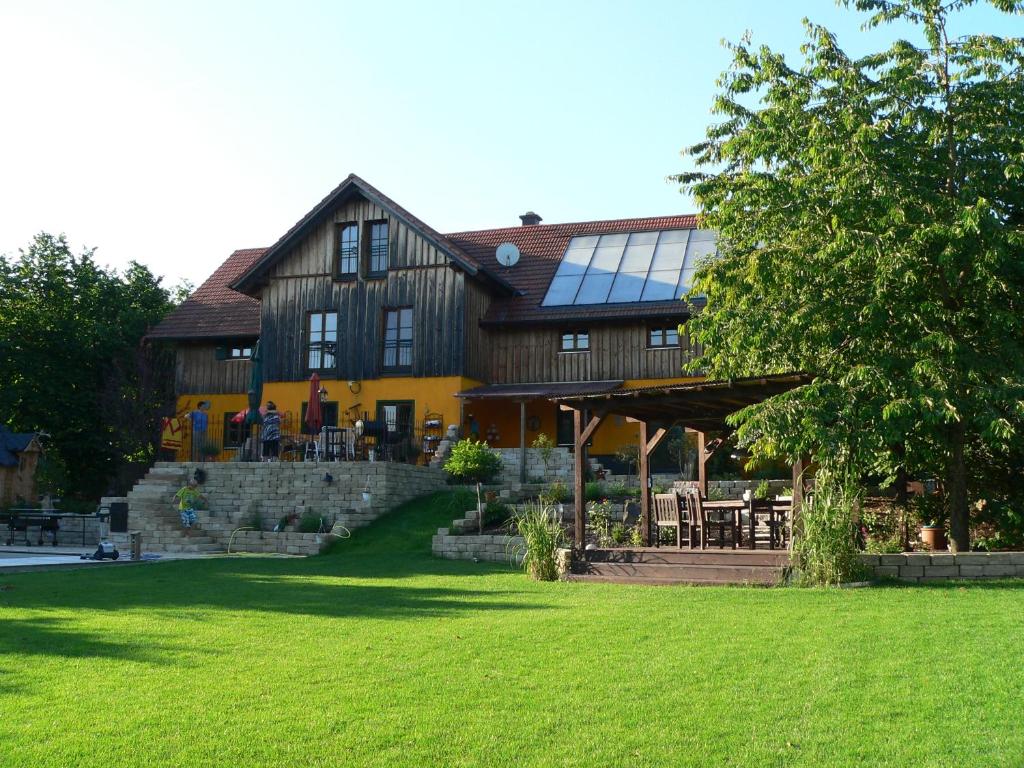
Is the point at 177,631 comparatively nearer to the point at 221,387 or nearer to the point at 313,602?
the point at 313,602

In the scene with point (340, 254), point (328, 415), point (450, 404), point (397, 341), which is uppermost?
point (340, 254)

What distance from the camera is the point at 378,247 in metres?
29.6

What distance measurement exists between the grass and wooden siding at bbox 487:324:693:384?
16.2 metres

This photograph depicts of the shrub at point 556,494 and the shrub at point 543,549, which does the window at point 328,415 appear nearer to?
the shrub at point 556,494

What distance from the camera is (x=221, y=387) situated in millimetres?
31516

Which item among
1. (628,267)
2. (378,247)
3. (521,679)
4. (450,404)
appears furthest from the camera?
(628,267)

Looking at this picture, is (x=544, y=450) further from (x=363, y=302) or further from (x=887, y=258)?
(x=887, y=258)

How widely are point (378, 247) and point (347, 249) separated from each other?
0.98 metres

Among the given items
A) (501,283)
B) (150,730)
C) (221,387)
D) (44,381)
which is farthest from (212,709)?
(44,381)

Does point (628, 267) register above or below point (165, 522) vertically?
above

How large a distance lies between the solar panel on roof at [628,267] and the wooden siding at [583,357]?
0.95m

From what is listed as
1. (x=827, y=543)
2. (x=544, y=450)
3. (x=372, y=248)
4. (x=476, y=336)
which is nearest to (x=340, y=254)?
(x=372, y=248)

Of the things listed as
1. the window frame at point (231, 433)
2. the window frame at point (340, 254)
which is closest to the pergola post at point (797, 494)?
→ the window frame at point (340, 254)

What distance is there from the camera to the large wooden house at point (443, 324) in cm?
2788
